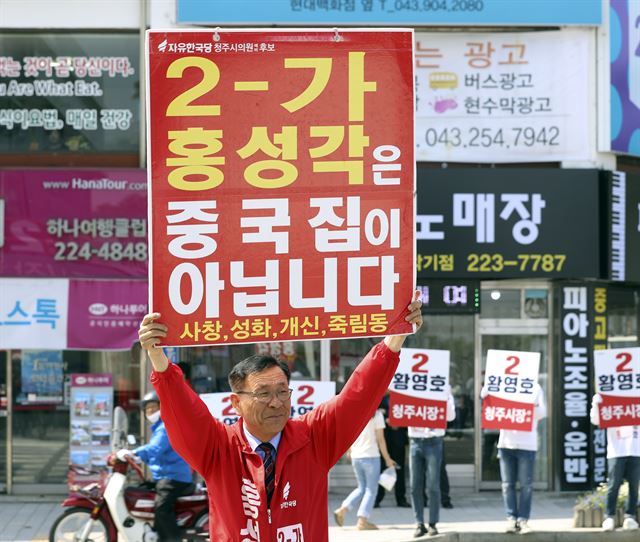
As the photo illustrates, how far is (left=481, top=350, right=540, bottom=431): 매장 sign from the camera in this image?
12148mm

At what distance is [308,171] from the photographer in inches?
171

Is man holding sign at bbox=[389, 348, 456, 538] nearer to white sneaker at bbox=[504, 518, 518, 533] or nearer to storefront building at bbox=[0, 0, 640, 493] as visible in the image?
white sneaker at bbox=[504, 518, 518, 533]

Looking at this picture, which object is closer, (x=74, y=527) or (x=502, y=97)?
(x=74, y=527)

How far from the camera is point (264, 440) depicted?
4172 millimetres

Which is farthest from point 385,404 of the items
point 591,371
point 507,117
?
point 507,117

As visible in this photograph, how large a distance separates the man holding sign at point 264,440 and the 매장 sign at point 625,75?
11.8 m

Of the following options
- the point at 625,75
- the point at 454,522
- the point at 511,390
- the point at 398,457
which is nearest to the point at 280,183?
the point at 511,390

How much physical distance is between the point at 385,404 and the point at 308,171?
1047 cm

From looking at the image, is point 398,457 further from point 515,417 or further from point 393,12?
point 393,12

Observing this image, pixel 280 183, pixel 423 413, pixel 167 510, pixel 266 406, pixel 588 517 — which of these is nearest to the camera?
pixel 266 406

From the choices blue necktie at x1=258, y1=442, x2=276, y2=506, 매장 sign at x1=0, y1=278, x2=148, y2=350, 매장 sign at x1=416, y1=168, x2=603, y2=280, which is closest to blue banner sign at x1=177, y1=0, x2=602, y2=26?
매장 sign at x1=416, y1=168, x2=603, y2=280

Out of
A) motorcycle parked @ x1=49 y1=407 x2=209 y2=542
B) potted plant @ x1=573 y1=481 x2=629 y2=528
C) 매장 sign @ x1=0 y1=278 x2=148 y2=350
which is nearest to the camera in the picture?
motorcycle parked @ x1=49 y1=407 x2=209 y2=542

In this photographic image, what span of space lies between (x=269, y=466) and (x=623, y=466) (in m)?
9.15

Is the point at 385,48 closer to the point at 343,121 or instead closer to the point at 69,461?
the point at 343,121
